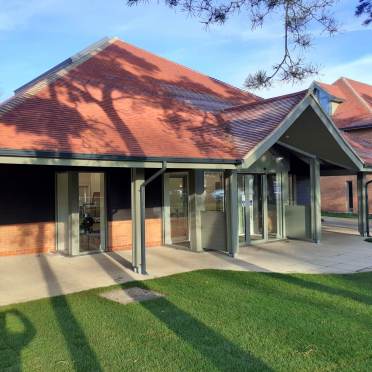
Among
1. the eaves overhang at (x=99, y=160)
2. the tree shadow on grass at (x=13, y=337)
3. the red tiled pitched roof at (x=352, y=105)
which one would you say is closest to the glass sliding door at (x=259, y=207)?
the eaves overhang at (x=99, y=160)

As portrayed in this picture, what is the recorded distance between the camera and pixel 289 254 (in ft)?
37.4

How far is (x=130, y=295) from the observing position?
746 cm

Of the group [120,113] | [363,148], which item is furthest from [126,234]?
[363,148]

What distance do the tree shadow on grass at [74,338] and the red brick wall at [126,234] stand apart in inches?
171

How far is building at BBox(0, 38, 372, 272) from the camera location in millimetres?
9188

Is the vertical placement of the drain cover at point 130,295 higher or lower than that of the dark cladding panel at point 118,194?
lower

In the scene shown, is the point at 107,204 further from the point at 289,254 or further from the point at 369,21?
the point at 369,21

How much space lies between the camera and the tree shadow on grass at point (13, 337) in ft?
15.5

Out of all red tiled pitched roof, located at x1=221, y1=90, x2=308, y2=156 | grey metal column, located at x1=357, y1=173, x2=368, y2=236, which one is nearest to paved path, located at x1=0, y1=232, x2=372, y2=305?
grey metal column, located at x1=357, y1=173, x2=368, y2=236

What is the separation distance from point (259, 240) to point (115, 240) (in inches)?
160

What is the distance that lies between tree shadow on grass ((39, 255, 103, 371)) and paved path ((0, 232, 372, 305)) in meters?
0.66

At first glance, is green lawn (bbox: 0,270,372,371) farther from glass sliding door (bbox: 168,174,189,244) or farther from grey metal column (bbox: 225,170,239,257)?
glass sliding door (bbox: 168,174,189,244)

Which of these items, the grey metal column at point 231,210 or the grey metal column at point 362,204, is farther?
the grey metal column at point 362,204

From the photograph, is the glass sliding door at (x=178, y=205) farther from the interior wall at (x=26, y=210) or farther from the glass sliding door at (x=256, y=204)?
the interior wall at (x=26, y=210)
